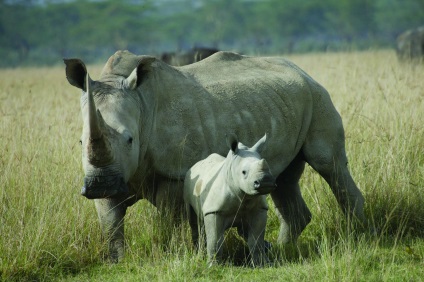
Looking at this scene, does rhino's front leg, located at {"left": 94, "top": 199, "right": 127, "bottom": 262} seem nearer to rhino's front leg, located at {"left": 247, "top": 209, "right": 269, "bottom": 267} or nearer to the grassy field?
the grassy field

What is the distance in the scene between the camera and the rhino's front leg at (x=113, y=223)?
6461 millimetres

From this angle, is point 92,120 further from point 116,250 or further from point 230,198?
point 116,250

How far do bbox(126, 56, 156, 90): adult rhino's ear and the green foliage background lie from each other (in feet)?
261

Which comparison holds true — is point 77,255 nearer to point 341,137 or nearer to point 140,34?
point 341,137

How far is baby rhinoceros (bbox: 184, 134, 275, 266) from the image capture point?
575cm

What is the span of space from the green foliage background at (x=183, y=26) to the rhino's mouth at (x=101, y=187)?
8011 cm

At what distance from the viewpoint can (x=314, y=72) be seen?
623 inches

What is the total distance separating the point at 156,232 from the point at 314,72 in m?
9.78

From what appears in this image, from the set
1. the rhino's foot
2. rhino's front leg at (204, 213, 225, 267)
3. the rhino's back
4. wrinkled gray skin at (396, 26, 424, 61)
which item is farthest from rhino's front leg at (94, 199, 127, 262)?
wrinkled gray skin at (396, 26, 424, 61)

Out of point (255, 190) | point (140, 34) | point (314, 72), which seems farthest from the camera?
point (140, 34)

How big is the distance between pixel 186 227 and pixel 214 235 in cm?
64

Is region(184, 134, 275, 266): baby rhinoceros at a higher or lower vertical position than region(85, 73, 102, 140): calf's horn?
lower


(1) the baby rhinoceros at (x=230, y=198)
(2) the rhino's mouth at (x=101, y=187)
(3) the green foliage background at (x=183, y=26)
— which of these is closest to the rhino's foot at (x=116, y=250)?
(1) the baby rhinoceros at (x=230, y=198)

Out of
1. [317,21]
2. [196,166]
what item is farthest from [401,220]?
[317,21]
